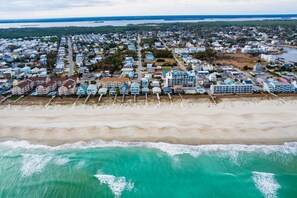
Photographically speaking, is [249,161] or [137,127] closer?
[249,161]

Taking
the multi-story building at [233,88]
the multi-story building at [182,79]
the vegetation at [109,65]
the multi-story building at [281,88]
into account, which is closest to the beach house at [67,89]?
the vegetation at [109,65]

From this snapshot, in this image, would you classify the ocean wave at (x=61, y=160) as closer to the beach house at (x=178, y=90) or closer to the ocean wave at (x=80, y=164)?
the ocean wave at (x=80, y=164)

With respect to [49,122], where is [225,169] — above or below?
below

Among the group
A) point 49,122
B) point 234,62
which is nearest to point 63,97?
point 49,122

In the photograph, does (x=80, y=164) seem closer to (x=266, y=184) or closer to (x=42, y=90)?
(x=266, y=184)

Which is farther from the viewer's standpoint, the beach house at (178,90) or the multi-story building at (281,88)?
the multi-story building at (281,88)

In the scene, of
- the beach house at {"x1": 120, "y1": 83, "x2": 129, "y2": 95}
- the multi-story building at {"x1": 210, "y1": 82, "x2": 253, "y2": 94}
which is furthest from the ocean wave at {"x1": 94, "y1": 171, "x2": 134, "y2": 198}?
the multi-story building at {"x1": 210, "y1": 82, "x2": 253, "y2": 94}

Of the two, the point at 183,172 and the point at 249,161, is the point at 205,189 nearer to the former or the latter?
the point at 183,172
